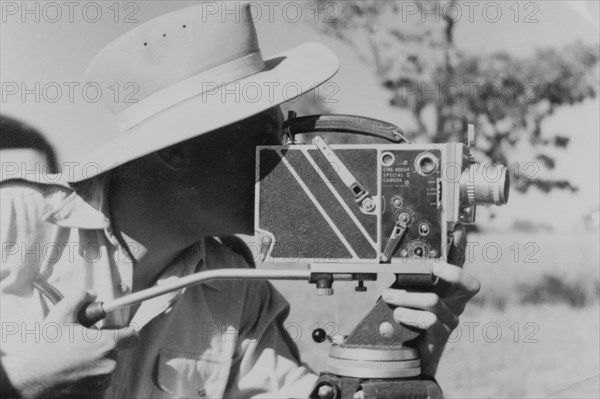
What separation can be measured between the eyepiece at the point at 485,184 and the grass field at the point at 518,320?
53cm

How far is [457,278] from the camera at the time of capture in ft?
4.45

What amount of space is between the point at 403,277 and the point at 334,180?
20 cm

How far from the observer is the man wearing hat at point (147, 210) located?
4.76 ft

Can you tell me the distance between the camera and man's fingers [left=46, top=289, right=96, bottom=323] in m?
1.41

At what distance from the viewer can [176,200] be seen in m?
1.61

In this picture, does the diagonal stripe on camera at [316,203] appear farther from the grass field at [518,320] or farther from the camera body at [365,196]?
the grass field at [518,320]

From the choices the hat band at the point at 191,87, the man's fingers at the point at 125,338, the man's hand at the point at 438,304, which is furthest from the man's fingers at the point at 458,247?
the man's fingers at the point at 125,338

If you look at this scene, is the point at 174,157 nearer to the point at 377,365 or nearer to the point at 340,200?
the point at 340,200

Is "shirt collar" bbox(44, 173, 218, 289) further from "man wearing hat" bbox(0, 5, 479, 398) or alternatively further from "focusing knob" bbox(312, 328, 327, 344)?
"focusing knob" bbox(312, 328, 327, 344)

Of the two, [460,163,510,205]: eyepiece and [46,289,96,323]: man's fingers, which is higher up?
[460,163,510,205]: eyepiece

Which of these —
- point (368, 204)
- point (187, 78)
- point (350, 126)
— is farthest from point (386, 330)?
point (187, 78)

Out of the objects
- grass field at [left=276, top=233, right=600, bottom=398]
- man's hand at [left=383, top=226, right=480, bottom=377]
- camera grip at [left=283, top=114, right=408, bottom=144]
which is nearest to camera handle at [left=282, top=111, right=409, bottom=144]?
camera grip at [left=283, top=114, right=408, bottom=144]

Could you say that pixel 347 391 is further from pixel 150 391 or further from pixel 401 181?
pixel 150 391

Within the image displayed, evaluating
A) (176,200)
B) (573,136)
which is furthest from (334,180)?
(573,136)
